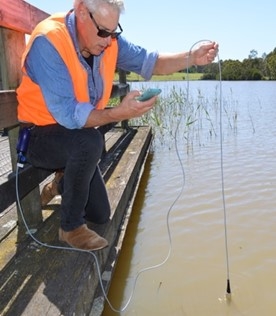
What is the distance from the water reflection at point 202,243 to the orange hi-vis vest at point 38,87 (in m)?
1.13

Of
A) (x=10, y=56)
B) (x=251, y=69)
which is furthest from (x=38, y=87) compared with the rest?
(x=251, y=69)

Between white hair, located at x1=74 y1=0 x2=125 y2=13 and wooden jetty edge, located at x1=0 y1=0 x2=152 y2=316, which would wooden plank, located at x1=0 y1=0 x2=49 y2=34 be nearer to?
wooden jetty edge, located at x1=0 y1=0 x2=152 y2=316

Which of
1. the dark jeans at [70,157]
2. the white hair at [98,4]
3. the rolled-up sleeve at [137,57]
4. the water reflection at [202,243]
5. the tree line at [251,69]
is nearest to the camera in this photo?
the white hair at [98,4]

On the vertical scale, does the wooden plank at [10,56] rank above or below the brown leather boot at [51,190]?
above

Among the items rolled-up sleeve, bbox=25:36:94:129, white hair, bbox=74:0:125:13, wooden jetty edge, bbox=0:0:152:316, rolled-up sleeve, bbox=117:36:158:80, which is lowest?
wooden jetty edge, bbox=0:0:152:316

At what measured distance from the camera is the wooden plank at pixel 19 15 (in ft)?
5.69

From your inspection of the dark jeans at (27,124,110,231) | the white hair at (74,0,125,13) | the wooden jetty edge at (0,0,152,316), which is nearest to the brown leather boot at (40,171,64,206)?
the wooden jetty edge at (0,0,152,316)

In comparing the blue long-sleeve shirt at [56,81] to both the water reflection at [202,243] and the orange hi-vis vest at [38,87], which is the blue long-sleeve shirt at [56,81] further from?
the water reflection at [202,243]

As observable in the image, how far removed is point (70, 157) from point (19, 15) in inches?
29.5

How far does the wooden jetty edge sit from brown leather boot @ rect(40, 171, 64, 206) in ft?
0.18

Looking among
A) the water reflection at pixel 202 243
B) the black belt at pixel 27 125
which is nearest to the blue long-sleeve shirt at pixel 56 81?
the black belt at pixel 27 125

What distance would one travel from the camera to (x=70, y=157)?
1.88 meters

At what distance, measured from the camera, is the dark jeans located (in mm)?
1871

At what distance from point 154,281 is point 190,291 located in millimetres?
250
